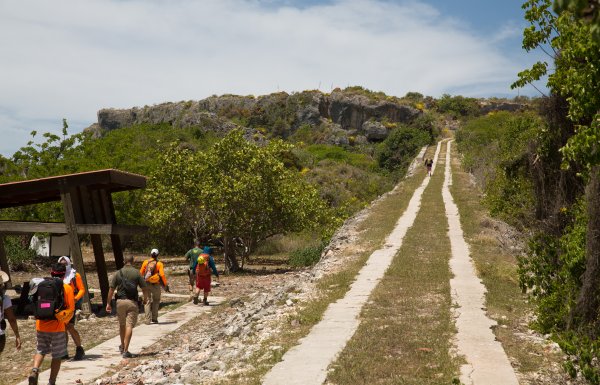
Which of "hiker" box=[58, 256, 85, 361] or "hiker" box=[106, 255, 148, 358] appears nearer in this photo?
"hiker" box=[58, 256, 85, 361]

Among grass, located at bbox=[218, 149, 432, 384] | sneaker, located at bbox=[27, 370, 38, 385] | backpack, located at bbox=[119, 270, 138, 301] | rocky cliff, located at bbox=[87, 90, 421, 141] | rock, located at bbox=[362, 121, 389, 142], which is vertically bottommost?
grass, located at bbox=[218, 149, 432, 384]

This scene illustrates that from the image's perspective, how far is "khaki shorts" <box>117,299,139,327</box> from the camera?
1096cm

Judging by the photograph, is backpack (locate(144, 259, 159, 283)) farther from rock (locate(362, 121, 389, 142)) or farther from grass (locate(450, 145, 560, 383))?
rock (locate(362, 121, 389, 142))

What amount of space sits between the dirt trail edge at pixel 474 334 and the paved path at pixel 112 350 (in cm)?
609

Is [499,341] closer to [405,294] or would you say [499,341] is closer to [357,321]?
[357,321]

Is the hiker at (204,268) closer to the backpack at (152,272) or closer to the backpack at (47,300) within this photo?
the backpack at (152,272)

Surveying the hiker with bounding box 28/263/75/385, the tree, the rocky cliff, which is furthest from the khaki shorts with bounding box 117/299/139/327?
the rocky cliff

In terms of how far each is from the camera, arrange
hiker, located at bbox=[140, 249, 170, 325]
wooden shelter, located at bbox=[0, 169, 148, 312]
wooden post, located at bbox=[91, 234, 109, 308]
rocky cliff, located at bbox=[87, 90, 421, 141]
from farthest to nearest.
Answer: rocky cliff, located at bbox=[87, 90, 421, 141] < wooden post, located at bbox=[91, 234, 109, 308] < wooden shelter, located at bbox=[0, 169, 148, 312] < hiker, located at bbox=[140, 249, 170, 325]

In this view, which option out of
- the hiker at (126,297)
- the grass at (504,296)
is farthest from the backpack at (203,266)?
the grass at (504,296)

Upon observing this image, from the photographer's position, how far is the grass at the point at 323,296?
27.5ft

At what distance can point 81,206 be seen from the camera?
16656 mm

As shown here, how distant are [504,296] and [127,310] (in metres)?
7.95

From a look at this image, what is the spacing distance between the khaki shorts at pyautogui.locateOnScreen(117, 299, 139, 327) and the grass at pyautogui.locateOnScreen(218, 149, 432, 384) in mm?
2759

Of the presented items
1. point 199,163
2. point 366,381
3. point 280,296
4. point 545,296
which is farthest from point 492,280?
point 199,163
